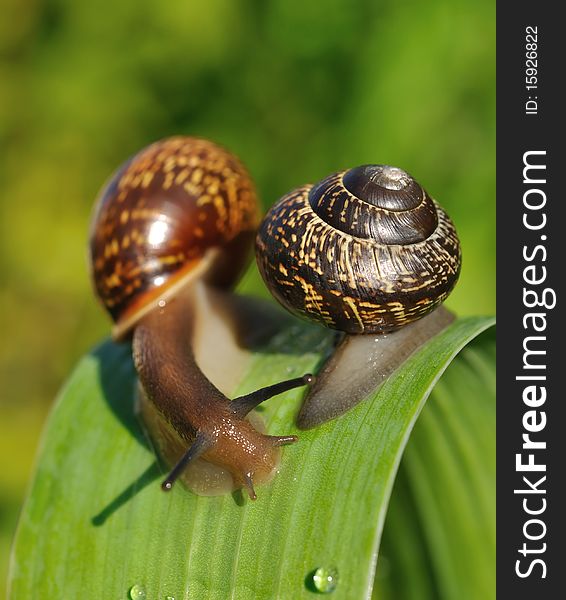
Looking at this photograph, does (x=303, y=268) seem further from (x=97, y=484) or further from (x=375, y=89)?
(x=375, y=89)

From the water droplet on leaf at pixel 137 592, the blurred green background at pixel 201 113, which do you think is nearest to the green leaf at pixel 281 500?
the water droplet on leaf at pixel 137 592

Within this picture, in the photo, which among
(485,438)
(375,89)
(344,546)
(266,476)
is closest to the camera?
(344,546)

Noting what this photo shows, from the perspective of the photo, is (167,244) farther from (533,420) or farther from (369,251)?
(533,420)

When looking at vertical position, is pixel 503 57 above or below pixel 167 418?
above

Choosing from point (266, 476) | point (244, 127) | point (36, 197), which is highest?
point (244, 127)

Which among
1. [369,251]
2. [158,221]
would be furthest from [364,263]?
[158,221]

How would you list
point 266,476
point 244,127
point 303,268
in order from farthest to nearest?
point 244,127 < point 303,268 < point 266,476

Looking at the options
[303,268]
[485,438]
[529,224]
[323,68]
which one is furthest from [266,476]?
[323,68]
